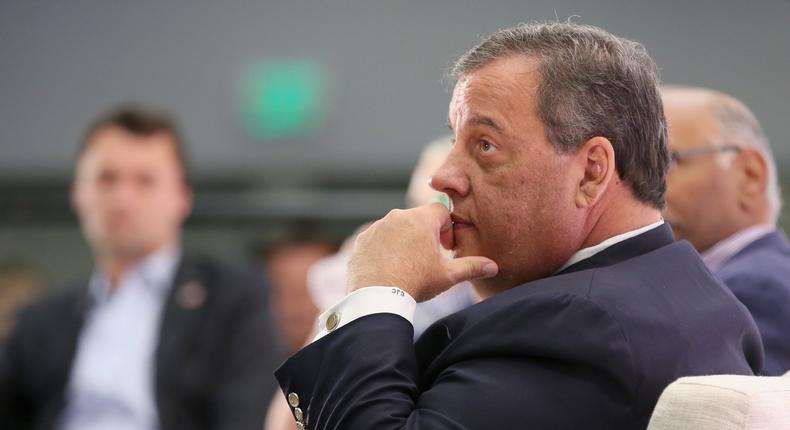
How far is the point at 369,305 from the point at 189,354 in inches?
76.6

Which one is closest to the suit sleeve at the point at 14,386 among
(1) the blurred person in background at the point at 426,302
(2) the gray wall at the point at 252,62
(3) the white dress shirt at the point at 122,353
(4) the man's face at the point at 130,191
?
(3) the white dress shirt at the point at 122,353

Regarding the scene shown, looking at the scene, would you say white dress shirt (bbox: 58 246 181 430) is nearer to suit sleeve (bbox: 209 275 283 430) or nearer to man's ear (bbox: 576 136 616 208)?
suit sleeve (bbox: 209 275 283 430)

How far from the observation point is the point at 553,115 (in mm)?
1522

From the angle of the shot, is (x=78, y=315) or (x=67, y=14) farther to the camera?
(x=67, y=14)

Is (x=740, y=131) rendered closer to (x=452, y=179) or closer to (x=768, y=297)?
(x=768, y=297)

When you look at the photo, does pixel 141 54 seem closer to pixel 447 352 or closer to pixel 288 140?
pixel 288 140

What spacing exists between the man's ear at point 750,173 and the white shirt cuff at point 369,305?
1.07m

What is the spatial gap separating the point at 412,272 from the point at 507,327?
160mm

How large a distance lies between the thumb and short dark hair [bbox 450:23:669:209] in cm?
17

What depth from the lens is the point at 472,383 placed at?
1.40 m

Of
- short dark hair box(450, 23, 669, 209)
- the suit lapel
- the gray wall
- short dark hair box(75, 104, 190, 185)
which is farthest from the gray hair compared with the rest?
the gray wall

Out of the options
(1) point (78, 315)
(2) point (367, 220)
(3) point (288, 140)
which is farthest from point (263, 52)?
(1) point (78, 315)

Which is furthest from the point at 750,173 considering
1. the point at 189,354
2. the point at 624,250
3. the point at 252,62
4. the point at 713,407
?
the point at 252,62

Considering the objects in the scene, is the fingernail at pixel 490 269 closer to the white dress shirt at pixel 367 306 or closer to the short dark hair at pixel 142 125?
the white dress shirt at pixel 367 306
